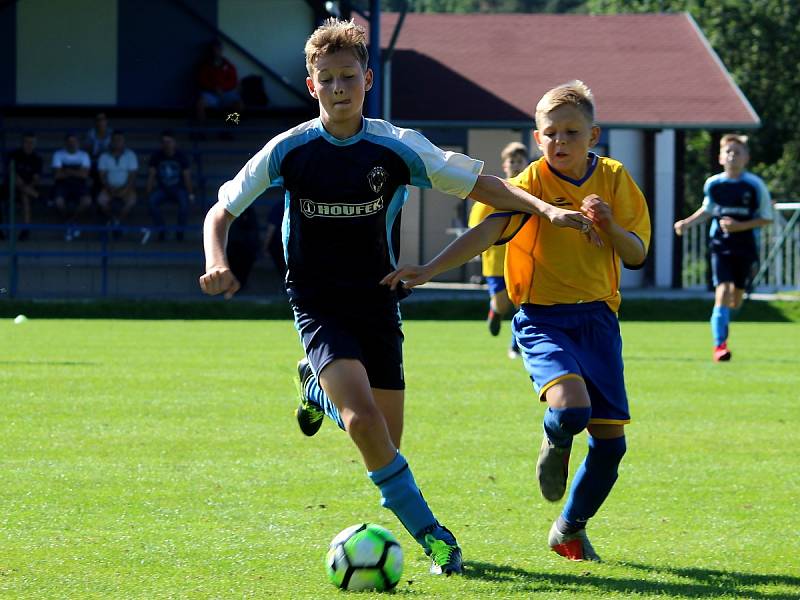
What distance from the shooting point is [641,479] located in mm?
7734

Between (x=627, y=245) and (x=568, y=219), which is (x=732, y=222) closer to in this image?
(x=627, y=245)

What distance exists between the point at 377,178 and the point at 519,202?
56cm

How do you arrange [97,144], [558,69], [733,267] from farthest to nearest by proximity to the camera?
[558,69]
[97,144]
[733,267]

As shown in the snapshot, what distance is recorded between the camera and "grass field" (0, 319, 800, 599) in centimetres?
539

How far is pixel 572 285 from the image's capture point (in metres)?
5.83

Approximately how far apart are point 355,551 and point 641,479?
292cm

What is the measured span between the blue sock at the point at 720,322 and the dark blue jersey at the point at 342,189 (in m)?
9.14

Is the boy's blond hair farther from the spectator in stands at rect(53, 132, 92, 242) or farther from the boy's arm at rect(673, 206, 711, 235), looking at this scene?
the spectator in stands at rect(53, 132, 92, 242)

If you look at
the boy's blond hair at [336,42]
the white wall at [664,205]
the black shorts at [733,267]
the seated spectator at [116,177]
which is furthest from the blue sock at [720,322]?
the white wall at [664,205]

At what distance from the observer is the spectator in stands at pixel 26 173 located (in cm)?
2489

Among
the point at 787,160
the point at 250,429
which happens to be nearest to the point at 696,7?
the point at 787,160

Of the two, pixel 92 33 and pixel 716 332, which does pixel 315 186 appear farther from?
pixel 92 33

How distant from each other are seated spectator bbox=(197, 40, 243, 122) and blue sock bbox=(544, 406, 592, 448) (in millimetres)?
21244

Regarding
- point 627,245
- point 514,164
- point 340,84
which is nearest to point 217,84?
point 514,164
